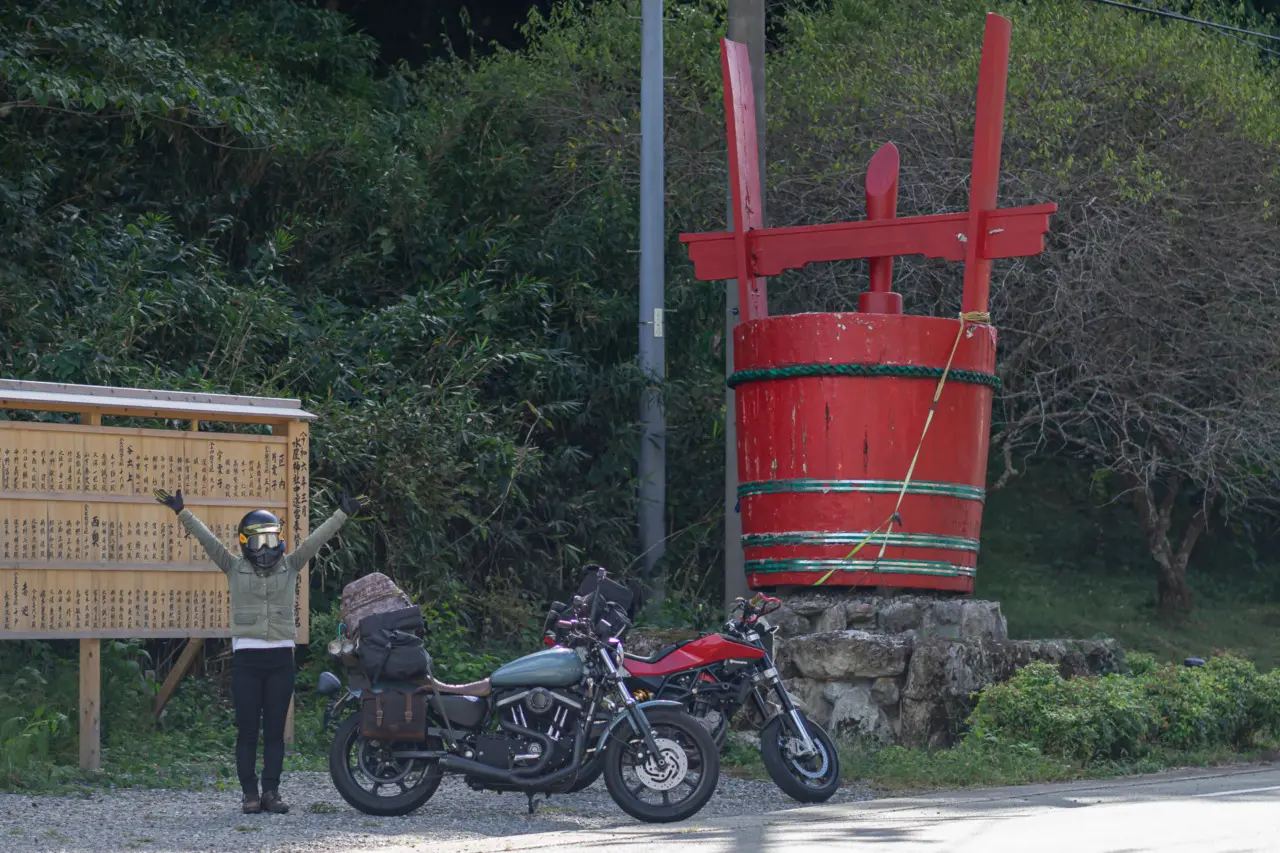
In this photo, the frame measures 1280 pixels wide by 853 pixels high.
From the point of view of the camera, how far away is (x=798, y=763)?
31.7ft

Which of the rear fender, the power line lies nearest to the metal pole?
the power line

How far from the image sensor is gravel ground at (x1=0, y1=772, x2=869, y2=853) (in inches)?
316

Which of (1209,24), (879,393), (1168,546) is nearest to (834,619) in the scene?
(879,393)

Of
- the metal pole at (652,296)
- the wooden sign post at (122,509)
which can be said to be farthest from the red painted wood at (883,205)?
the wooden sign post at (122,509)

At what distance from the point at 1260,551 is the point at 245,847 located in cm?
1914

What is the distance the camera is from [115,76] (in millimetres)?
14625

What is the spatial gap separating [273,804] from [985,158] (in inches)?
250

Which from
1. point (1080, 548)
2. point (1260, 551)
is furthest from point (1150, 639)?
point (1260, 551)

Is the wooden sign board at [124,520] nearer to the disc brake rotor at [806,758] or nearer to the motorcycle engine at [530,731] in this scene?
the motorcycle engine at [530,731]

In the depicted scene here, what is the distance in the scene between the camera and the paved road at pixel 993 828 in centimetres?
772

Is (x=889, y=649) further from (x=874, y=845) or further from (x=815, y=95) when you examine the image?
(x=815, y=95)

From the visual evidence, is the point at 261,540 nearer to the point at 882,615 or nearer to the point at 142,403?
the point at 142,403

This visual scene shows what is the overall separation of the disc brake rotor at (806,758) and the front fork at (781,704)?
2 centimetres

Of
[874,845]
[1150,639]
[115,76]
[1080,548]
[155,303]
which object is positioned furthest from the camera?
[1080,548]
